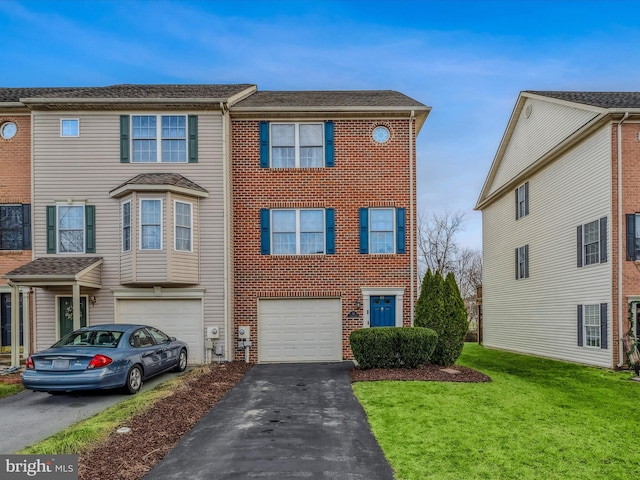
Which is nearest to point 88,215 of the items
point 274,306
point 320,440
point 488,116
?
point 274,306

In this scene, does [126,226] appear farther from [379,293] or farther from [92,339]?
[379,293]

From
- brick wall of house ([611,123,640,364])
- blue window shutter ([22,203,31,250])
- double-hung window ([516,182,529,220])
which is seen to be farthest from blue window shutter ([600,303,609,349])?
blue window shutter ([22,203,31,250])

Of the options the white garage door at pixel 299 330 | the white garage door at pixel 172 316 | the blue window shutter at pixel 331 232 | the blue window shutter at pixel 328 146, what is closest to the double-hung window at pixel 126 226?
the white garage door at pixel 172 316

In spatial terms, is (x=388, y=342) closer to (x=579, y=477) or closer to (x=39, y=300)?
(x=579, y=477)

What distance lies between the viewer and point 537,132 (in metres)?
17.8

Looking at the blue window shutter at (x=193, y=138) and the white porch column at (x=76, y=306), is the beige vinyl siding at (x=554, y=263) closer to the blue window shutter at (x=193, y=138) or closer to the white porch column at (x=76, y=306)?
the blue window shutter at (x=193, y=138)

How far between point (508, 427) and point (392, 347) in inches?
186

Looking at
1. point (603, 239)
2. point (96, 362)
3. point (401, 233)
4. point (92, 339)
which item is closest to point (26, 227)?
point (92, 339)

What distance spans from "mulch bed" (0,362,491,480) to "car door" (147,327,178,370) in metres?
0.59

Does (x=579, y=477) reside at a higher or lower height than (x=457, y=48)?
lower

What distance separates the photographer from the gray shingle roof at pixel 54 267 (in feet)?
39.1

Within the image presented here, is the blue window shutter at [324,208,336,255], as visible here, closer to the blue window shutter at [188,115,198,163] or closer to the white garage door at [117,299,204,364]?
the white garage door at [117,299,204,364]

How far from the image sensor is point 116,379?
29.1ft

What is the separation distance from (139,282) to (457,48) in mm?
17150
